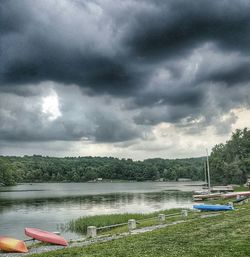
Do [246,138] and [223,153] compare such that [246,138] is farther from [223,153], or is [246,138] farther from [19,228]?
[19,228]

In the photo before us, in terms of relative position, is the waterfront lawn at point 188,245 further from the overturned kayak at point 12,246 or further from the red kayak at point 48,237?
the red kayak at point 48,237

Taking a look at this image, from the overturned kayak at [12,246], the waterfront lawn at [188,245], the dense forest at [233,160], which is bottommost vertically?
the overturned kayak at [12,246]

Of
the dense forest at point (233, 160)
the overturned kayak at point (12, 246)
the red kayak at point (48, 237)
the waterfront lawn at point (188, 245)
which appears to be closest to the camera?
the waterfront lawn at point (188, 245)

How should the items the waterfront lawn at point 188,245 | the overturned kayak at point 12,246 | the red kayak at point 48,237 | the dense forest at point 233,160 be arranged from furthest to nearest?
the dense forest at point 233,160, the red kayak at point 48,237, the overturned kayak at point 12,246, the waterfront lawn at point 188,245

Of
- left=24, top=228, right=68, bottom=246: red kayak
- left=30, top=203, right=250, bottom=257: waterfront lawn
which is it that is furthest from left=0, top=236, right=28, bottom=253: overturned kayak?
left=30, top=203, right=250, bottom=257: waterfront lawn

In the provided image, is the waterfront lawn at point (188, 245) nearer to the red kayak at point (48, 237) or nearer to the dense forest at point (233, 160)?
the red kayak at point (48, 237)

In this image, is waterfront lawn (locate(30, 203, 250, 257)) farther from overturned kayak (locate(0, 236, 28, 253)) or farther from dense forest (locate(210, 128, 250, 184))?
dense forest (locate(210, 128, 250, 184))

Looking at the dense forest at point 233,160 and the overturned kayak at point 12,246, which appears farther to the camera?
the dense forest at point 233,160

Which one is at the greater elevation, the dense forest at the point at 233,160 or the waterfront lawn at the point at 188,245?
the dense forest at the point at 233,160

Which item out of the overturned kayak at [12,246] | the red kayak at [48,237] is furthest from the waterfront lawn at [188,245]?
the red kayak at [48,237]

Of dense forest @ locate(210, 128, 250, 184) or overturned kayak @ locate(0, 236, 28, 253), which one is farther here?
dense forest @ locate(210, 128, 250, 184)

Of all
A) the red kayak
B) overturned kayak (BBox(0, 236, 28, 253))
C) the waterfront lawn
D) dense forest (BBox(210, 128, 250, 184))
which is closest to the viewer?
the waterfront lawn

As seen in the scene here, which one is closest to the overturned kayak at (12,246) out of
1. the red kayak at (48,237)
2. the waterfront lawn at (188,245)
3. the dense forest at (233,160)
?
the red kayak at (48,237)

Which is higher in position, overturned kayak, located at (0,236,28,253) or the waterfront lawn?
the waterfront lawn
